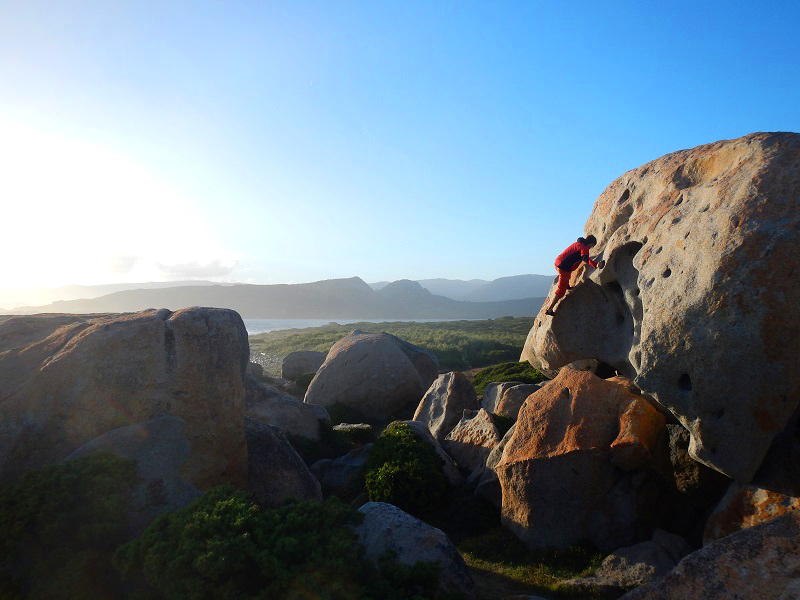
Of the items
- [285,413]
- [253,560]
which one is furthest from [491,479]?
[285,413]

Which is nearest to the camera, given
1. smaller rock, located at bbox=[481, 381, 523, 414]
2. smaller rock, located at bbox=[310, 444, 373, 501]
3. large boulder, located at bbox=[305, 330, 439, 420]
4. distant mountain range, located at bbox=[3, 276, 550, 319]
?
smaller rock, located at bbox=[310, 444, 373, 501]

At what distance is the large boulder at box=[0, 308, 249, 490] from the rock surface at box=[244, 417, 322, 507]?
64 centimetres

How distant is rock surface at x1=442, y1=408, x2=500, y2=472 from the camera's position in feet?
A: 44.8

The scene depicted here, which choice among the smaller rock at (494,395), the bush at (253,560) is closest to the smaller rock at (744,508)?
the bush at (253,560)

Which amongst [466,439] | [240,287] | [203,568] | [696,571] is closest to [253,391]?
[466,439]

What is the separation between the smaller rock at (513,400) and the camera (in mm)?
14930

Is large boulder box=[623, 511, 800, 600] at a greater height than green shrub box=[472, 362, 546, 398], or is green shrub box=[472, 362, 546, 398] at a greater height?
large boulder box=[623, 511, 800, 600]

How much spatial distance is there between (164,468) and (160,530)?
1.69m

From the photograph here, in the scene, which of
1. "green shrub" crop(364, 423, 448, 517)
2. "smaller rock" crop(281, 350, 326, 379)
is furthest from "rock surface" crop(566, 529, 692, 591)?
"smaller rock" crop(281, 350, 326, 379)

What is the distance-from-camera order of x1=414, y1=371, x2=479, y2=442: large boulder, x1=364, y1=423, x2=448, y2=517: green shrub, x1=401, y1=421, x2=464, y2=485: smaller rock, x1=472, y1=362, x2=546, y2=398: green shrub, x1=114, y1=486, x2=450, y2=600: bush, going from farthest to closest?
1. x1=472, y1=362, x2=546, y2=398: green shrub
2. x1=414, y1=371, x2=479, y2=442: large boulder
3. x1=401, y1=421, x2=464, y2=485: smaller rock
4. x1=364, y1=423, x2=448, y2=517: green shrub
5. x1=114, y1=486, x2=450, y2=600: bush

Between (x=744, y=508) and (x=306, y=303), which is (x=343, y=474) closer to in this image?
(x=744, y=508)

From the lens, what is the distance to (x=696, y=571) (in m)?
5.70

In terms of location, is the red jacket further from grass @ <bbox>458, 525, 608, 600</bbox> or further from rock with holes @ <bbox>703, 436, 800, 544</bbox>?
grass @ <bbox>458, 525, 608, 600</bbox>

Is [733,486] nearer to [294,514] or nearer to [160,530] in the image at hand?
[294,514]
